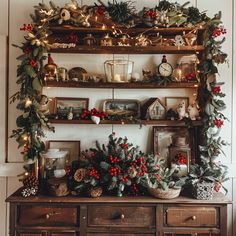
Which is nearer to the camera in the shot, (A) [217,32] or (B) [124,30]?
(A) [217,32]

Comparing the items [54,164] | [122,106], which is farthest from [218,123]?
[54,164]

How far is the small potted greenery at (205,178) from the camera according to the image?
2408 mm

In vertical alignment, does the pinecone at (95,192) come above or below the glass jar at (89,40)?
below

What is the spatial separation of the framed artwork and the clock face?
0.51 meters

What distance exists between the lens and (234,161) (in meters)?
2.92

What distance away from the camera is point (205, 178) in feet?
8.23

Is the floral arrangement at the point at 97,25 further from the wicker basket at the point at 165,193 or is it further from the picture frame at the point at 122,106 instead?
the picture frame at the point at 122,106

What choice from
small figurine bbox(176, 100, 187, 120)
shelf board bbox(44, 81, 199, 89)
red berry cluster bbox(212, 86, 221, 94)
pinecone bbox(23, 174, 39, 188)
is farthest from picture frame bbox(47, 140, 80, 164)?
red berry cluster bbox(212, 86, 221, 94)

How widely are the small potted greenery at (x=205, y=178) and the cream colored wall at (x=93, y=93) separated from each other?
0.35 meters

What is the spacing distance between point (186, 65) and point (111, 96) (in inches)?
30.1

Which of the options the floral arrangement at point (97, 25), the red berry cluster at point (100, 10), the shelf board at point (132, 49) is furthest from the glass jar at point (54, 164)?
the red berry cluster at point (100, 10)

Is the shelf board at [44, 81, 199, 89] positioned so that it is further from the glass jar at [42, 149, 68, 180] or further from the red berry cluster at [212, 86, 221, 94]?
the glass jar at [42, 149, 68, 180]

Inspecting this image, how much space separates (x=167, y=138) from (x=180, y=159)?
27 cm

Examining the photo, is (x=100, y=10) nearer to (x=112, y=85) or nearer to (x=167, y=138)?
(x=112, y=85)
